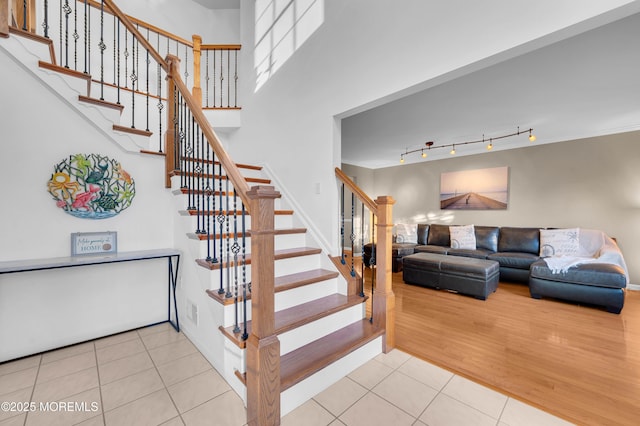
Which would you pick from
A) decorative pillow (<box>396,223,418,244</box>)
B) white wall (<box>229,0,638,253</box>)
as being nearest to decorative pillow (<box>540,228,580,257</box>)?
decorative pillow (<box>396,223,418,244</box>)

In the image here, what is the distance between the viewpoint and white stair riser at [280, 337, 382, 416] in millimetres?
1578

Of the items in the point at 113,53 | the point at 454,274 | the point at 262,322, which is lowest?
the point at 454,274

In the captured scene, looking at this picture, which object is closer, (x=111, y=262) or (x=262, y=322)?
(x=262, y=322)

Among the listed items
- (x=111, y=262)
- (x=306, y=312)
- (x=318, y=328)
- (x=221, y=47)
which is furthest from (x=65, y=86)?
(x=318, y=328)

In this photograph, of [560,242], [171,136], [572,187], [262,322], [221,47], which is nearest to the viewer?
[262,322]

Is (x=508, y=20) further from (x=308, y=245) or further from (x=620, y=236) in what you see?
(x=620, y=236)

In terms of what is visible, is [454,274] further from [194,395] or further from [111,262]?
[111,262]

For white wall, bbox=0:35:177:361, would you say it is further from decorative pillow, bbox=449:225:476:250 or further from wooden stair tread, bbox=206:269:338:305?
decorative pillow, bbox=449:225:476:250

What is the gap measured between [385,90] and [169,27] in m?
4.31

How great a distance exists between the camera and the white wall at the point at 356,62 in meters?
1.54

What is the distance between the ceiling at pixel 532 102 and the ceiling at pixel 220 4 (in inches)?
123

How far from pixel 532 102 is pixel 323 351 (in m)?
3.83

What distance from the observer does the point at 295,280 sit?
2.21 meters

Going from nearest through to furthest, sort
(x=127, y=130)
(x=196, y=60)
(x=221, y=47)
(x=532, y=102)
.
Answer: (x=127, y=130) → (x=532, y=102) → (x=196, y=60) → (x=221, y=47)
